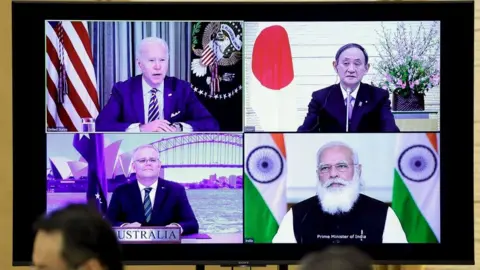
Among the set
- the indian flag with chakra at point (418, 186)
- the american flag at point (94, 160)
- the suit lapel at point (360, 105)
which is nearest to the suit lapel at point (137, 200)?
the american flag at point (94, 160)

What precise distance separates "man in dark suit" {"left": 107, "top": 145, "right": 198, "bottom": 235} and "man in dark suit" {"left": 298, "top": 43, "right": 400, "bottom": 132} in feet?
2.53

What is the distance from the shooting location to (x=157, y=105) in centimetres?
481

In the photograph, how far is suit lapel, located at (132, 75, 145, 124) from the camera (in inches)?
189

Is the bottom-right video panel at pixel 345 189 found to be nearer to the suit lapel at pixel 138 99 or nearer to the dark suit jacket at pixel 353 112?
the dark suit jacket at pixel 353 112

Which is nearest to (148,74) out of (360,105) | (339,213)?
(360,105)

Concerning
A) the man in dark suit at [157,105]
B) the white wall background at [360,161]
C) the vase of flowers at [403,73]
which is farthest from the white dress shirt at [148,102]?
the vase of flowers at [403,73]

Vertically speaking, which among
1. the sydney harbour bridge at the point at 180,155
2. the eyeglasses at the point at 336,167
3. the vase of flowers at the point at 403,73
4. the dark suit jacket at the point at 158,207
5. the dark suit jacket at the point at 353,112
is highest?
the vase of flowers at the point at 403,73

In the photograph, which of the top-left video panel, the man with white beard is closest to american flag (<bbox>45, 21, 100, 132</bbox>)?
the top-left video panel

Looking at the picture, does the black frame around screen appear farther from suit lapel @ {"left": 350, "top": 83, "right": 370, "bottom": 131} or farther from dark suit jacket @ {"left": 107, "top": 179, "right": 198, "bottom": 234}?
suit lapel @ {"left": 350, "top": 83, "right": 370, "bottom": 131}

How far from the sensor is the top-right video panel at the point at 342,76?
15.8 ft

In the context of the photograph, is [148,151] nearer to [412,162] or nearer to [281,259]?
[281,259]

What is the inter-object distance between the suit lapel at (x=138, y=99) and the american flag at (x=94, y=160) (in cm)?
19

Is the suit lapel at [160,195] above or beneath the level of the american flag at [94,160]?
beneath

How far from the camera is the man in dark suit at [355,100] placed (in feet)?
15.8
